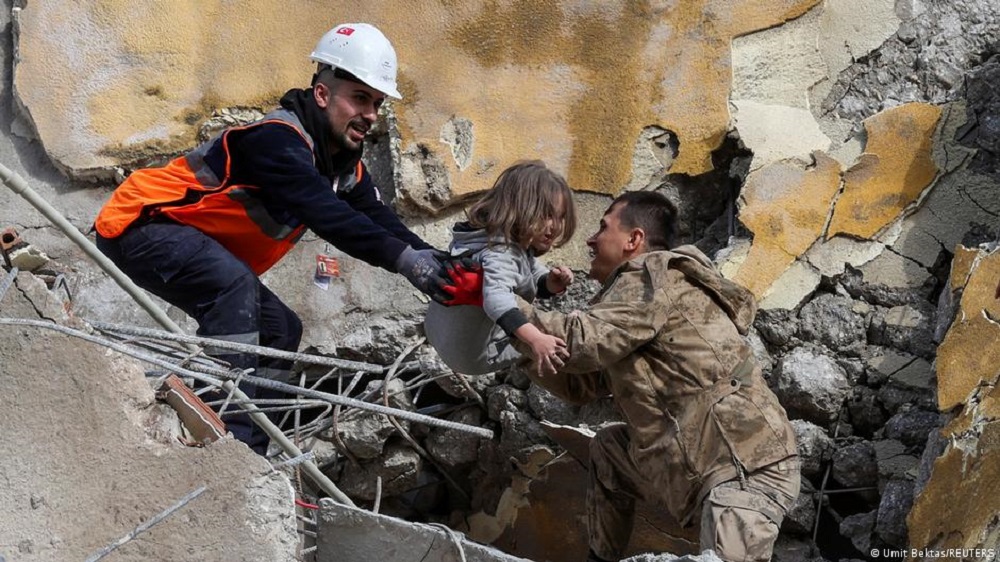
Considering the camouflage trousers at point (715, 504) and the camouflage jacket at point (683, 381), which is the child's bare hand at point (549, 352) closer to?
the camouflage jacket at point (683, 381)

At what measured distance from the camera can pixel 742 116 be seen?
17.5 feet

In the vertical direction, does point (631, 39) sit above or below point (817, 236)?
above

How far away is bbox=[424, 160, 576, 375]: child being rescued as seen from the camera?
151 inches

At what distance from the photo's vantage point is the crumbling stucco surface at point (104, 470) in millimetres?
3277

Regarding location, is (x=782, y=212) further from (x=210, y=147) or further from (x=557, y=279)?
(x=210, y=147)

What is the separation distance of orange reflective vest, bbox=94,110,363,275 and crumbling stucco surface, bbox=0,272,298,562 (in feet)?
3.39

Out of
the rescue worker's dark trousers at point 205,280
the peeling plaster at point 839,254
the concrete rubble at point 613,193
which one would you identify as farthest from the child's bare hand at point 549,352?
the peeling plaster at point 839,254

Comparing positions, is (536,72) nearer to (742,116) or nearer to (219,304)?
(742,116)

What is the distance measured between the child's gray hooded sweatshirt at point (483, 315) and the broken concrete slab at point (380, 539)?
495 mm

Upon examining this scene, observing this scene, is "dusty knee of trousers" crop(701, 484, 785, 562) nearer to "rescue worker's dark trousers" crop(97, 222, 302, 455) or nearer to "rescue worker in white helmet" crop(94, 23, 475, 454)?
"rescue worker in white helmet" crop(94, 23, 475, 454)

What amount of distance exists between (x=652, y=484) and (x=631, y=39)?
2169mm

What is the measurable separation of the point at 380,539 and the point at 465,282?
700 mm

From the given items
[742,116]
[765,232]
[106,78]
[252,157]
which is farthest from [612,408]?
[106,78]

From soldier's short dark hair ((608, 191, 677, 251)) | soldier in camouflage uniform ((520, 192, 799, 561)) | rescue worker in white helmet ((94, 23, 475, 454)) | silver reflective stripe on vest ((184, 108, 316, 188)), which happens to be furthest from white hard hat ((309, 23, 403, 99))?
soldier in camouflage uniform ((520, 192, 799, 561))
